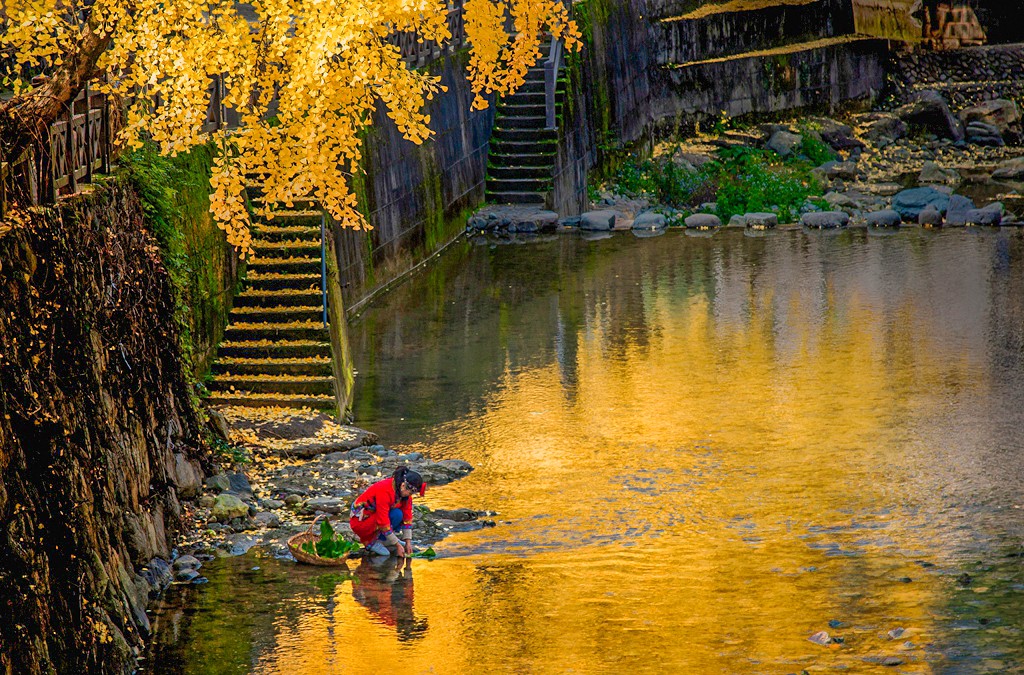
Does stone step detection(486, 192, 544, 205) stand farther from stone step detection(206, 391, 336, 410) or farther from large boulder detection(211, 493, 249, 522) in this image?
large boulder detection(211, 493, 249, 522)

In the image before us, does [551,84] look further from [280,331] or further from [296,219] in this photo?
[280,331]

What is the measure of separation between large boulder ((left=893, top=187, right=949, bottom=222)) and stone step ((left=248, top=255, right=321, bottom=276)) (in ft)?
54.1

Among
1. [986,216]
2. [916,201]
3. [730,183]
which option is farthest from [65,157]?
[730,183]

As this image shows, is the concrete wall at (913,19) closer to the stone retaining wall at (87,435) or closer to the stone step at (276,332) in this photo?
the stone step at (276,332)

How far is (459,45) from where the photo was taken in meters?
29.8

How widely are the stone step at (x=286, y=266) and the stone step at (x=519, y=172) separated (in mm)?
13382

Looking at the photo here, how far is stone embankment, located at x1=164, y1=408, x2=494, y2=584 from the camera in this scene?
43.0ft

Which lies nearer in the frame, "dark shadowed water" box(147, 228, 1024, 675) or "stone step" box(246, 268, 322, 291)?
"dark shadowed water" box(147, 228, 1024, 675)

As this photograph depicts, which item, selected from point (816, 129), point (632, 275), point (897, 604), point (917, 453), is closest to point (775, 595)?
point (897, 604)

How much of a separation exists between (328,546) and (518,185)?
19.1 metres

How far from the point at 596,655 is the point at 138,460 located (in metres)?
4.39

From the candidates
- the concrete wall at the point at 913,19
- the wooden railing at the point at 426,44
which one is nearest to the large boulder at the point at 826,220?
the wooden railing at the point at 426,44

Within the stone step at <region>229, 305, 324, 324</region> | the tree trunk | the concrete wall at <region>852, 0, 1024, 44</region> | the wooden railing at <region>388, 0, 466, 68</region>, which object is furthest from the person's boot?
the concrete wall at <region>852, 0, 1024, 44</region>

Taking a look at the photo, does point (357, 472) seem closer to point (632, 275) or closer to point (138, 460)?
point (138, 460)
